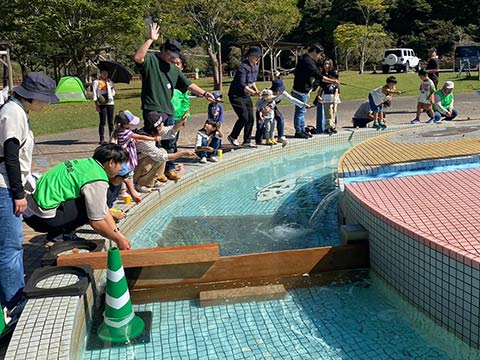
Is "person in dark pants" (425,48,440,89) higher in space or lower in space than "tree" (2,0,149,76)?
lower

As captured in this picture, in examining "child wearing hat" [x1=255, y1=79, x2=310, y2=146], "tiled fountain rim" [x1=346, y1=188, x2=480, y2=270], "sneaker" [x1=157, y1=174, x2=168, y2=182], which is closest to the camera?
"tiled fountain rim" [x1=346, y1=188, x2=480, y2=270]

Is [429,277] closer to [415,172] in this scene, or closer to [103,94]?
[415,172]

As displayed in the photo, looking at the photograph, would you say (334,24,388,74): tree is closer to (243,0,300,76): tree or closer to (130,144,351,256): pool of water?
(243,0,300,76): tree

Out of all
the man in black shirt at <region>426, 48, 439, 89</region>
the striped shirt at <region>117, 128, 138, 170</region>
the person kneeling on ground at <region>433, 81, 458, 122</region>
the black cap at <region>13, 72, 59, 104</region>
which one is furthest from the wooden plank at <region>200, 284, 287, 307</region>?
the man in black shirt at <region>426, 48, 439, 89</region>

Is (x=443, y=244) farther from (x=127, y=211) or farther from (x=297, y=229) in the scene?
(x=127, y=211)

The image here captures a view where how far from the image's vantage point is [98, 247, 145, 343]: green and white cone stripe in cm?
311

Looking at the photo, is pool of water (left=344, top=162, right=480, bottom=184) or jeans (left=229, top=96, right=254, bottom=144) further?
jeans (left=229, top=96, right=254, bottom=144)

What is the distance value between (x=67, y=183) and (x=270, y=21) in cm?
3687

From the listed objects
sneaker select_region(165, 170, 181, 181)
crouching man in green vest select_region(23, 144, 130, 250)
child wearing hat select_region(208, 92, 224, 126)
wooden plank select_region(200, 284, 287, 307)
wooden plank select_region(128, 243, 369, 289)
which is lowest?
wooden plank select_region(200, 284, 287, 307)

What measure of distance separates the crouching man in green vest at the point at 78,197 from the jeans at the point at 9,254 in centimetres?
56

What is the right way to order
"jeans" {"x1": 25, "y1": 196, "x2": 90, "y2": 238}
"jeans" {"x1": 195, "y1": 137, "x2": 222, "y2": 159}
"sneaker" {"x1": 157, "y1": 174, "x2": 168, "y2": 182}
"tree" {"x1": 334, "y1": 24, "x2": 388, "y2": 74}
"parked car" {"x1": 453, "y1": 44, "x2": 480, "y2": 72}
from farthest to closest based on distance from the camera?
"tree" {"x1": 334, "y1": 24, "x2": 388, "y2": 74}
"parked car" {"x1": 453, "y1": 44, "x2": 480, "y2": 72}
"jeans" {"x1": 195, "y1": 137, "x2": 222, "y2": 159}
"sneaker" {"x1": 157, "y1": 174, "x2": 168, "y2": 182}
"jeans" {"x1": 25, "y1": 196, "x2": 90, "y2": 238}

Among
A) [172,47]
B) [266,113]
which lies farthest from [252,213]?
[266,113]

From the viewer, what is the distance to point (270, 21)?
3822 cm

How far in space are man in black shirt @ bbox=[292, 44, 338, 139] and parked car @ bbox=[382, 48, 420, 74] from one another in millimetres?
34549
